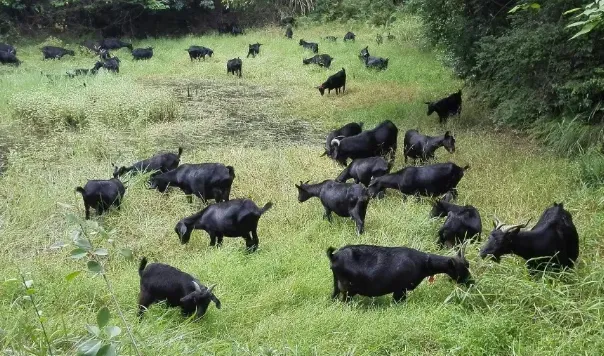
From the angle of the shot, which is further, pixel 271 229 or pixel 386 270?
pixel 271 229

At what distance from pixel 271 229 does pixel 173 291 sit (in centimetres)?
218

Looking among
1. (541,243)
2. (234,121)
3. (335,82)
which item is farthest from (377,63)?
(541,243)

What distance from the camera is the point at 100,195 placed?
7.45 metres

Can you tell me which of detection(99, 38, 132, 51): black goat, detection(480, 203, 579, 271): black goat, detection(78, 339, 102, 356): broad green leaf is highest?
detection(78, 339, 102, 356): broad green leaf

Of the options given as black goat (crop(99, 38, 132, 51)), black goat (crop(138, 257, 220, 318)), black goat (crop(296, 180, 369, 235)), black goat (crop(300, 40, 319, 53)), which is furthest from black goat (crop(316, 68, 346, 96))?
black goat (crop(99, 38, 132, 51))

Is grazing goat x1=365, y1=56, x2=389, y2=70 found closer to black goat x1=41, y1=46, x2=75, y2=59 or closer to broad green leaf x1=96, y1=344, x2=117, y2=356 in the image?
black goat x1=41, y1=46, x2=75, y2=59

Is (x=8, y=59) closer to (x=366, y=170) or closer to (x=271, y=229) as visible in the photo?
(x=366, y=170)

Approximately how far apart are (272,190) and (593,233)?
4027 millimetres

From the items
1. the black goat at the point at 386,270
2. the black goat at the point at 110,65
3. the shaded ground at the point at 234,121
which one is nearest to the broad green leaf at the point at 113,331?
the black goat at the point at 386,270

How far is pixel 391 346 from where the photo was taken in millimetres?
4465

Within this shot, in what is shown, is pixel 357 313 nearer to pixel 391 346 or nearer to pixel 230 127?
pixel 391 346

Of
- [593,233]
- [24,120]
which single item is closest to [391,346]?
[593,233]

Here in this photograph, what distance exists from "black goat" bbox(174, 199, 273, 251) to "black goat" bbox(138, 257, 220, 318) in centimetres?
139

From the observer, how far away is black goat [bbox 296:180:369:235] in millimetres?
6688
